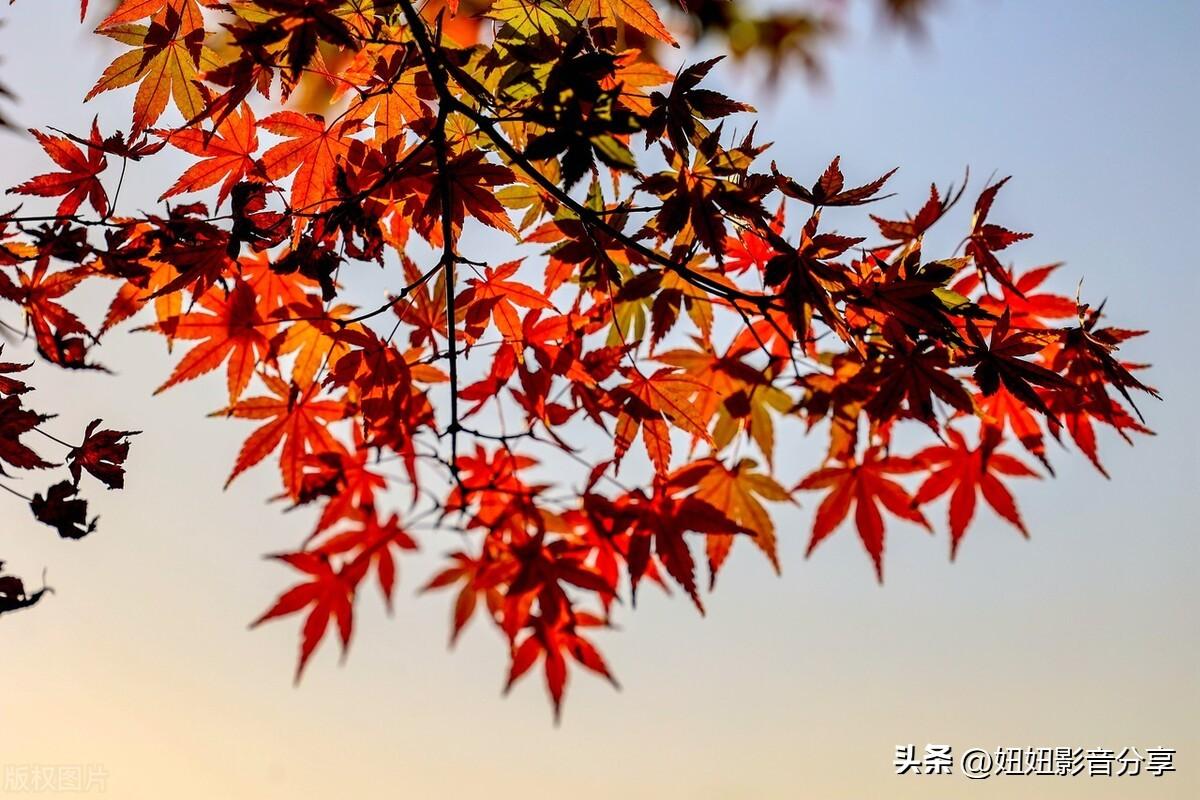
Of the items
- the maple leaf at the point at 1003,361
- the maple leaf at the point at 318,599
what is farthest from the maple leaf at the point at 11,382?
the maple leaf at the point at 1003,361

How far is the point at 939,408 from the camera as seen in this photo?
1791 mm

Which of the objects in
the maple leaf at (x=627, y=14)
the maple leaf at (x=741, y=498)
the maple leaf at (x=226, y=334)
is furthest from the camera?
the maple leaf at (x=741, y=498)

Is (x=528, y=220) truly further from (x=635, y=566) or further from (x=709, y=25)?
(x=709, y=25)

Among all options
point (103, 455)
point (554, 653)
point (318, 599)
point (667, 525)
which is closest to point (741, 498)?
point (667, 525)

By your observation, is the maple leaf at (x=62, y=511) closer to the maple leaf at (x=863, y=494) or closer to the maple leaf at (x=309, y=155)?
the maple leaf at (x=309, y=155)

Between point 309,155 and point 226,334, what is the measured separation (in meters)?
0.44

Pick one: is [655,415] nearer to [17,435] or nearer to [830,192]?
[830,192]

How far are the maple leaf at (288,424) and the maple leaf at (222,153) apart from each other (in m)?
0.43

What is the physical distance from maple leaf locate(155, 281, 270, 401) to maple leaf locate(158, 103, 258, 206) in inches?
8.7

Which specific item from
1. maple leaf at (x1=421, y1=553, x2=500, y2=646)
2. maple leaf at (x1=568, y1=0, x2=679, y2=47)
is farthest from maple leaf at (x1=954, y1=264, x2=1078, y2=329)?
maple leaf at (x1=421, y1=553, x2=500, y2=646)

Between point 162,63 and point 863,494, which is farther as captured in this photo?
point 863,494

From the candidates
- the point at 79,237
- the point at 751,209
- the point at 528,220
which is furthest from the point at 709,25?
the point at 79,237

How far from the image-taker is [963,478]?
6.86 feet

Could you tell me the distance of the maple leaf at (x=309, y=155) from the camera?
160cm
